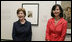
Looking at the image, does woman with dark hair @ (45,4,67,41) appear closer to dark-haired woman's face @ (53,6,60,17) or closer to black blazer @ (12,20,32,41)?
dark-haired woman's face @ (53,6,60,17)

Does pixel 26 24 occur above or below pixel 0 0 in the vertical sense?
below

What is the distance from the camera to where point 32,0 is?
3.14 m

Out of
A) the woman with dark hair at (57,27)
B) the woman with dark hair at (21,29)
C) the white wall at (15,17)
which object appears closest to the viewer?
the woman with dark hair at (57,27)

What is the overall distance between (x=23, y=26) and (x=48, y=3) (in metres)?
0.81

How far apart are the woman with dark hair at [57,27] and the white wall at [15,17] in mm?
485

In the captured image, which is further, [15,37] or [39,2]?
[39,2]

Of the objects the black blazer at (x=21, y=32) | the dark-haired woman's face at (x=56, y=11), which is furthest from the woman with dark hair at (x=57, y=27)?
the black blazer at (x=21, y=32)

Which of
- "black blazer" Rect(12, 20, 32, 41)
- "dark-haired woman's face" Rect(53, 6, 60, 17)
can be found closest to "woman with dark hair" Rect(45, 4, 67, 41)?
"dark-haired woman's face" Rect(53, 6, 60, 17)

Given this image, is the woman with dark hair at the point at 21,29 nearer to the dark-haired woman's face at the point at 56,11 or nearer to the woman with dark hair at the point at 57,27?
the woman with dark hair at the point at 57,27

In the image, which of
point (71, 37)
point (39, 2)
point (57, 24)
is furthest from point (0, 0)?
point (71, 37)

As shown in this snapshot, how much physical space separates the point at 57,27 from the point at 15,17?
1.17m

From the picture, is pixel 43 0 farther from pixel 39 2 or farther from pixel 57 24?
pixel 57 24

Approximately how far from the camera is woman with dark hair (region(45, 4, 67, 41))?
251cm

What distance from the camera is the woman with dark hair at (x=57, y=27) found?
251 cm
